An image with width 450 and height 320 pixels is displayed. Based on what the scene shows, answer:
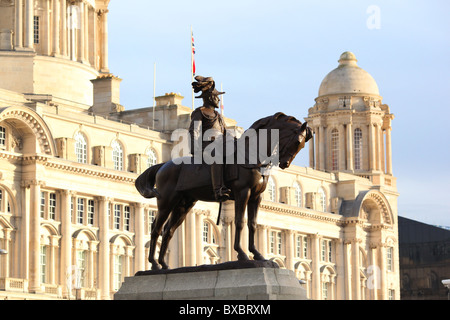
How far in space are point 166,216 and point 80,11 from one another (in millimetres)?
70294

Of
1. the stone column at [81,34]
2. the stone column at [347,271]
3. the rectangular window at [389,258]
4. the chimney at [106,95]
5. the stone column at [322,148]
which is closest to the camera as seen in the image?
the chimney at [106,95]

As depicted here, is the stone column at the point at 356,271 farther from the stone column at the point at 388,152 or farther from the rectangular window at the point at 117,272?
the rectangular window at the point at 117,272

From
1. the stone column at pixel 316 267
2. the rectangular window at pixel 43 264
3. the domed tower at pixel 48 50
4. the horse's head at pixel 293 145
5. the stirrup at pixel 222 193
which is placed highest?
the domed tower at pixel 48 50

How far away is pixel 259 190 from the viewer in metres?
29.3

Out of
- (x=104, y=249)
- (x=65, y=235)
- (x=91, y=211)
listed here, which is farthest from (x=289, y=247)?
(x=65, y=235)

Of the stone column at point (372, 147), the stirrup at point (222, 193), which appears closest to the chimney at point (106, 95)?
the stone column at point (372, 147)

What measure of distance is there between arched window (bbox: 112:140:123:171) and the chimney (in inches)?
371

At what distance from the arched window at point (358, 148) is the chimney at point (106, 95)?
2906cm

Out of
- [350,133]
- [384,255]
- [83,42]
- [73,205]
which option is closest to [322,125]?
[350,133]

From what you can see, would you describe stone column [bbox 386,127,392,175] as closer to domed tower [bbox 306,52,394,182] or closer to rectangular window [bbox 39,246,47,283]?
domed tower [bbox 306,52,394,182]

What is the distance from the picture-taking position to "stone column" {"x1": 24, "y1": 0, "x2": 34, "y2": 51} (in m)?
92.7

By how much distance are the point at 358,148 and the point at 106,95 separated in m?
30.6

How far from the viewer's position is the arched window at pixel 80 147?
7881 cm

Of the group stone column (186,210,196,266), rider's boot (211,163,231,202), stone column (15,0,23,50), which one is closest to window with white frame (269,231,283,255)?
stone column (186,210,196,266)
